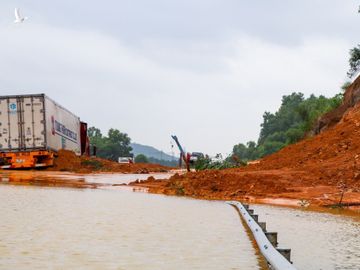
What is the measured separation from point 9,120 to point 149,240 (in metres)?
32.3

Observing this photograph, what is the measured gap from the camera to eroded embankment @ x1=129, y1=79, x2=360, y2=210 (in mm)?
22141

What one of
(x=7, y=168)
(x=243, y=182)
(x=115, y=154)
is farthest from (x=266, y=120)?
(x=243, y=182)

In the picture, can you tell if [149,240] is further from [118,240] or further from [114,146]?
[114,146]

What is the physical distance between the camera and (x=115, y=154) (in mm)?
164000

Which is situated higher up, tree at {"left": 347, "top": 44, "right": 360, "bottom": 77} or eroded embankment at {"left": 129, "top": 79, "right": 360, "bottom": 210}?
tree at {"left": 347, "top": 44, "right": 360, "bottom": 77}

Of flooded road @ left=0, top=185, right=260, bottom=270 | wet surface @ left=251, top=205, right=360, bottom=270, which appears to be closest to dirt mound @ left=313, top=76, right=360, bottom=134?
wet surface @ left=251, top=205, right=360, bottom=270

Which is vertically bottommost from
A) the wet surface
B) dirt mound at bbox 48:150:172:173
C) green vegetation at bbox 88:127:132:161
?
the wet surface

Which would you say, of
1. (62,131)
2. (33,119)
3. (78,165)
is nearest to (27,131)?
(33,119)

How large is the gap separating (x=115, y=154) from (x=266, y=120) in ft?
182

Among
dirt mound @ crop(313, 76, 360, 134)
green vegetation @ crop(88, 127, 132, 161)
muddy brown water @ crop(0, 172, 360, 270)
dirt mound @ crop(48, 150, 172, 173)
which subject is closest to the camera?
muddy brown water @ crop(0, 172, 360, 270)

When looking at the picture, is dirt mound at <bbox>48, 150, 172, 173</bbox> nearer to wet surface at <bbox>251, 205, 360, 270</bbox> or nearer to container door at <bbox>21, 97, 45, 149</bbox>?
container door at <bbox>21, 97, 45, 149</bbox>

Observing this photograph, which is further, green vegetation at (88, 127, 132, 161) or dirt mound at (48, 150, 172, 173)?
green vegetation at (88, 127, 132, 161)

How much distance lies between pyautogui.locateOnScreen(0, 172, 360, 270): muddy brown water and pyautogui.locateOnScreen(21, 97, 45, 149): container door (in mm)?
25637

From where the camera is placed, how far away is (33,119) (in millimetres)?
38906
